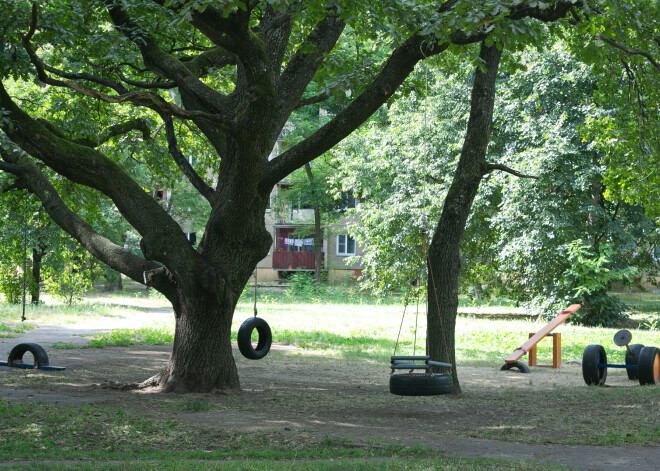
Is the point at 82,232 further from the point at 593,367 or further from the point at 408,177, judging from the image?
the point at 408,177

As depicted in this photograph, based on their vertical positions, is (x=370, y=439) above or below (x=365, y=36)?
below

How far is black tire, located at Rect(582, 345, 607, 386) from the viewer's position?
13.1m

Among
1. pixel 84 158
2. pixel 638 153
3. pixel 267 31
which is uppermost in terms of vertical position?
pixel 267 31

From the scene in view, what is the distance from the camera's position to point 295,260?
53.2 meters

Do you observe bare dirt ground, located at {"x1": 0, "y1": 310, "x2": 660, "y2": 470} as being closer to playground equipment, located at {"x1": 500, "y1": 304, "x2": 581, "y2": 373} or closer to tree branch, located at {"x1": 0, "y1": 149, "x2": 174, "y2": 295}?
playground equipment, located at {"x1": 500, "y1": 304, "x2": 581, "y2": 373}

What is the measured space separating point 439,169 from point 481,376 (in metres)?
16.0

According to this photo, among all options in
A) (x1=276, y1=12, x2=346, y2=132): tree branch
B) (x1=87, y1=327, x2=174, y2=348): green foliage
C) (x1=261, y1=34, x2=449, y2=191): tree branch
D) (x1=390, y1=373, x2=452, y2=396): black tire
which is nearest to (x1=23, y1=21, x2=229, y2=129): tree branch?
(x1=261, y1=34, x2=449, y2=191): tree branch

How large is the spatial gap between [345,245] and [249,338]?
137 feet

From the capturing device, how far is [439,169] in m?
29.3

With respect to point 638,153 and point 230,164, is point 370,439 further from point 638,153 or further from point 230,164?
point 638,153

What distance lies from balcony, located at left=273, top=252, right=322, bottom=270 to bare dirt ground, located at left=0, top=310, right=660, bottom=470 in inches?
1419

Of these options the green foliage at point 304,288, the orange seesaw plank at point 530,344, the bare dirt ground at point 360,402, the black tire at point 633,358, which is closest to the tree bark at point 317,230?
the green foliage at point 304,288

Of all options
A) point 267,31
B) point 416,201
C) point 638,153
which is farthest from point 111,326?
point 638,153

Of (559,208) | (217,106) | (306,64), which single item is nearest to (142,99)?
(217,106)
